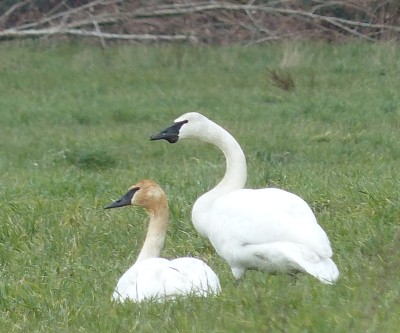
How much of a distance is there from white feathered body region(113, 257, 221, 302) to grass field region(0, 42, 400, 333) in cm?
14

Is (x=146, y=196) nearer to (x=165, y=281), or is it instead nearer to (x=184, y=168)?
(x=165, y=281)

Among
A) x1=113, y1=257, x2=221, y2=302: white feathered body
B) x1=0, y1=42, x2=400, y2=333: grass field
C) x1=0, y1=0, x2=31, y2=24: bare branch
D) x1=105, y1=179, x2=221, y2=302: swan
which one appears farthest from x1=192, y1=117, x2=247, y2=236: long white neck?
x1=0, y1=0, x2=31, y2=24: bare branch

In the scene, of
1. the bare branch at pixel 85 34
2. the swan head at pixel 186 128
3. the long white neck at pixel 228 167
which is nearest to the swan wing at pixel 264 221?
the long white neck at pixel 228 167

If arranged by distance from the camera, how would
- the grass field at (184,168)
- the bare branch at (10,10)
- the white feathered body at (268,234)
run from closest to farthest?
the grass field at (184,168) → the white feathered body at (268,234) → the bare branch at (10,10)

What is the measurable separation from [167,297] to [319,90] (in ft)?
36.5

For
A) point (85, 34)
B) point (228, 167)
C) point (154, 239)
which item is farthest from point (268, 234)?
point (85, 34)

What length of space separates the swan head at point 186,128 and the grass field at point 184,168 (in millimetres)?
→ 796

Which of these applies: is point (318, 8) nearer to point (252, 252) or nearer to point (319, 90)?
point (319, 90)

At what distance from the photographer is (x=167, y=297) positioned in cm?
544

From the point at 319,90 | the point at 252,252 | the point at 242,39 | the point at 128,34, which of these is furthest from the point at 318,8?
the point at 252,252

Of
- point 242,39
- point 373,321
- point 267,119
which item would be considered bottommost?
point 242,39

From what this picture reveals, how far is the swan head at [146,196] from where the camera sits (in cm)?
665

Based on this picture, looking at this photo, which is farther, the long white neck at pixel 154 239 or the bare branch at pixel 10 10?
the bare branch at pixel 10 10

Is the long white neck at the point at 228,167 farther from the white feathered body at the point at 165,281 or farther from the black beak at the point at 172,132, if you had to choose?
the white feathered body at the point at 165,281
